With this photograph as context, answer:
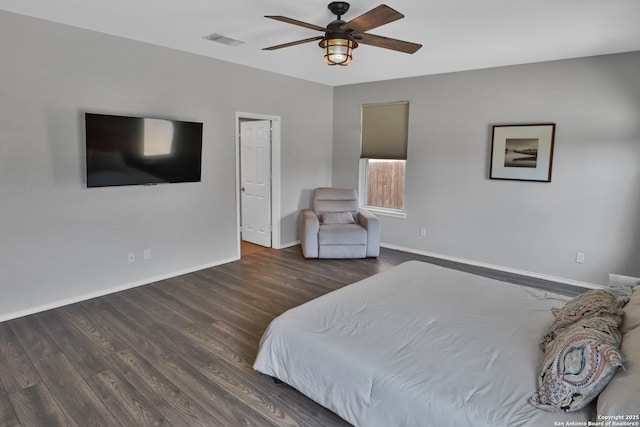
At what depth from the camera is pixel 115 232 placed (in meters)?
4.09

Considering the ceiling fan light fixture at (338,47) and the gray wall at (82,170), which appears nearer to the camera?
the ceiling fan light fixture at (338,47)

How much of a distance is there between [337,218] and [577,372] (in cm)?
442

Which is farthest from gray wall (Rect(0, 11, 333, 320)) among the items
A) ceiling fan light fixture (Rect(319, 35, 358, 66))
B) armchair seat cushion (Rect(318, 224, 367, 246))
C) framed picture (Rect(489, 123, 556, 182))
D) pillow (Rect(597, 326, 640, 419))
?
pillow (Rect(597, 326, 640, 419))

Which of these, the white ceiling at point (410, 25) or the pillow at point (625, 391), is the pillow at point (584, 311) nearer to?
the pillow at point (625, 391)

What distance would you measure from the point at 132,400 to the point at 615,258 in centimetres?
492

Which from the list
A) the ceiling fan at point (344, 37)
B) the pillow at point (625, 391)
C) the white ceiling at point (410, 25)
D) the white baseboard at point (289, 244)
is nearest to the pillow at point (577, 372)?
the pillow at point (625, 391)

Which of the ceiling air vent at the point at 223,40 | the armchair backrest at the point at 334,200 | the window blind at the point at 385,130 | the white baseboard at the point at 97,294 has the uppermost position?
the ceiling air vent at the point at 223,40

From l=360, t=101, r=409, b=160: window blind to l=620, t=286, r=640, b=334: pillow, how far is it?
406cm

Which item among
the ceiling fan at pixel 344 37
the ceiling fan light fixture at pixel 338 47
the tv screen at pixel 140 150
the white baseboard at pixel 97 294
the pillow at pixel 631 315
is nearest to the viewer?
the pillow at pixel 631 315

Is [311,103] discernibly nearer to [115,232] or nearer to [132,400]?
[115,232]

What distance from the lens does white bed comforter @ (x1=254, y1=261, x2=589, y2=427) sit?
166 cm

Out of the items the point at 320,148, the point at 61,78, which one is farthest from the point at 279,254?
the point at 61,78

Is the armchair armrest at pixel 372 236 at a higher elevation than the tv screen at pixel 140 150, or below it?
below

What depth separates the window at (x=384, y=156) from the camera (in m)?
5.91
